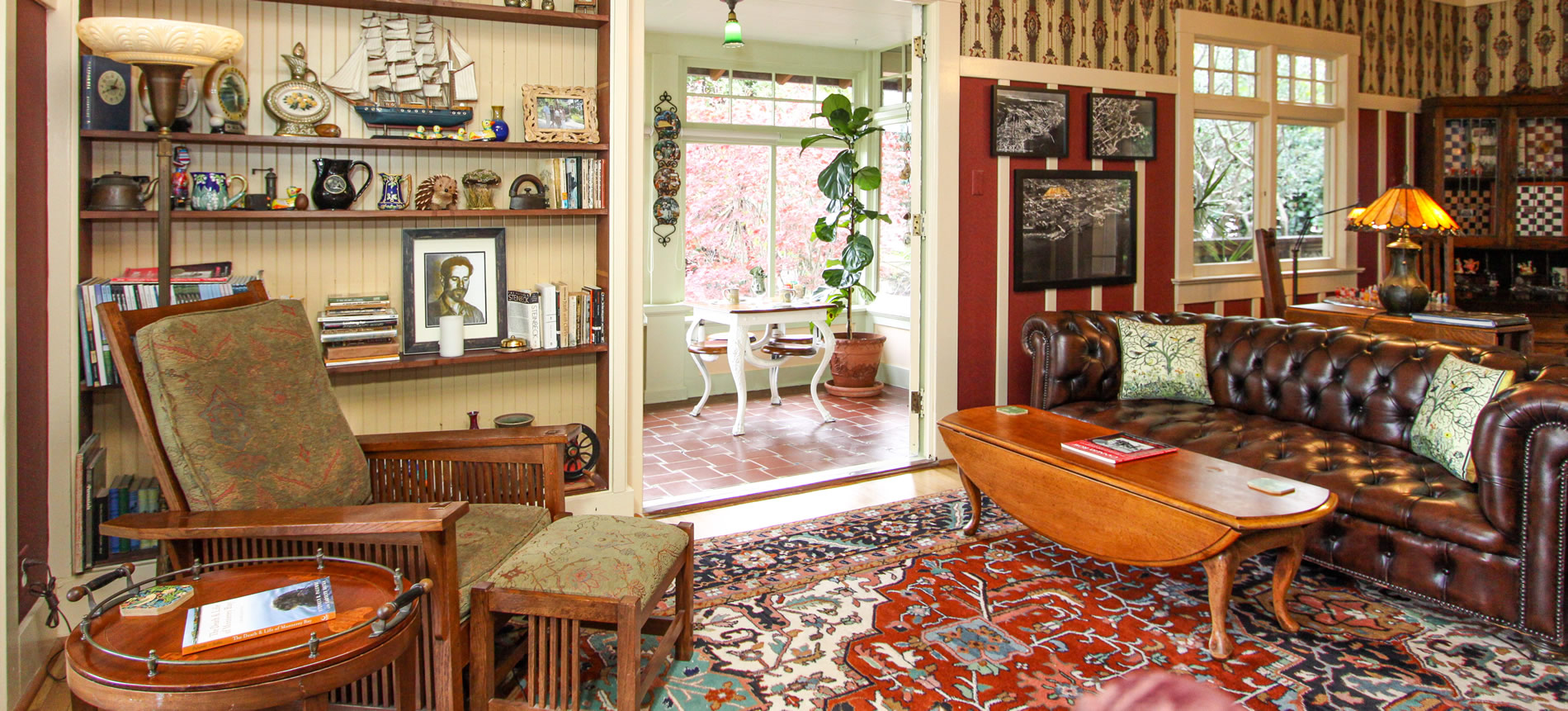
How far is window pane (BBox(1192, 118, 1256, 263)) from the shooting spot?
5.95 meters

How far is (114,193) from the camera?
3.01 m

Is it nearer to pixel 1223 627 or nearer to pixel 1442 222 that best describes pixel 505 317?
pixel 1223 627

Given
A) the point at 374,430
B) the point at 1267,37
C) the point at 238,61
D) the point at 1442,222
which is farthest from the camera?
the point at 1267,37

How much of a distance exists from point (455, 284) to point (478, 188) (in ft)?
1.21

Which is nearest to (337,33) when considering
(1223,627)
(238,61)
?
(238,61)

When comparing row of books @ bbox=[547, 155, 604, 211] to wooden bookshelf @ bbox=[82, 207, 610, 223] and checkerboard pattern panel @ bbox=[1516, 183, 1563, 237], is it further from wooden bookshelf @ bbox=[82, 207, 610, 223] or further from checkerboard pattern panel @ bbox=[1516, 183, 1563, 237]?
checkerboard pattern panel @ bbox=[1516, 183, 1563, 237]

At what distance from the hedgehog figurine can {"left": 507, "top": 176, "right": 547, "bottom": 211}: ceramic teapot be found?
0.71ft

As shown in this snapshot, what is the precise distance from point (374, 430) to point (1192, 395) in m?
3.37

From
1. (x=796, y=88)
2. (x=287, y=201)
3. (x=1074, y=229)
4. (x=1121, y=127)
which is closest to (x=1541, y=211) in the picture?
(x=1121, y=127)

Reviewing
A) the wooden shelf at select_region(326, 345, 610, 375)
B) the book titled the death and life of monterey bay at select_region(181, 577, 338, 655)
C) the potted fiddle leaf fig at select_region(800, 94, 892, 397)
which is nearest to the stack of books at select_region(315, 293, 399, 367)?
the wooden shelf at select_region(326, 345, 610, 375)

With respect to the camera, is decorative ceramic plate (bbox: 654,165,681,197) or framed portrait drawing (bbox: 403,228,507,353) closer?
framed portrait drawing (bbox: 403,228,507,353)

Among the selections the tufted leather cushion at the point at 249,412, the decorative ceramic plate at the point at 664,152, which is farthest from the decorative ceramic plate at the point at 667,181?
the tufted leather cushion at the point at 249,412

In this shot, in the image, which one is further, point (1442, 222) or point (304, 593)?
point (1442, 222)

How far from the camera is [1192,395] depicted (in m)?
4.33
